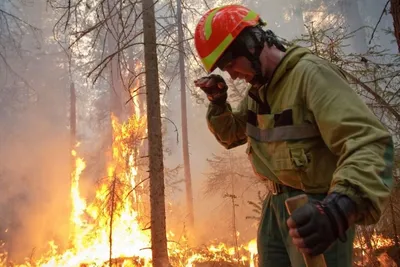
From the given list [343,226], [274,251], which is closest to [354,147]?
[343,226]

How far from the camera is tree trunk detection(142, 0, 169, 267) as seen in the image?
5504 millimetres

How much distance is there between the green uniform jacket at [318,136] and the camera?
A: 5.24 feet

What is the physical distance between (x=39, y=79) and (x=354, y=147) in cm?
3208

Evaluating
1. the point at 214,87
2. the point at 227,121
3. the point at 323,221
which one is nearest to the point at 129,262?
the point at 227,121

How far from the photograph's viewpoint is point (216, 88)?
283 cm

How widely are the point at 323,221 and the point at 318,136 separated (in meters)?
0.64

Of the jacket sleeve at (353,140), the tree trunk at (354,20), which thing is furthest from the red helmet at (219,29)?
the tree trunk at (354,20)

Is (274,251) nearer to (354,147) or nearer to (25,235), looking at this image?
(354,147)

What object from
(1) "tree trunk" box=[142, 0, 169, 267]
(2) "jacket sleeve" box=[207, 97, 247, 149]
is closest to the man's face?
(2) "jacket sleeve" box=[207, 97, 247, 149]

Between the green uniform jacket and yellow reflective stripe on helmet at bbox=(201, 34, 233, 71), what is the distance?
355mm

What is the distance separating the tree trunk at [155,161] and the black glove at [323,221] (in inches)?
166

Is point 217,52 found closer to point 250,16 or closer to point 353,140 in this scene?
point 250,16

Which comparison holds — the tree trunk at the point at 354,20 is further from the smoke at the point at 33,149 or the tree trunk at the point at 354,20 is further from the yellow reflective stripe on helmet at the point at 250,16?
the yellow reflective stripe on helmet at the point at 250,16

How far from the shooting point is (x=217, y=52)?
7.30 feet
